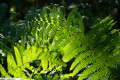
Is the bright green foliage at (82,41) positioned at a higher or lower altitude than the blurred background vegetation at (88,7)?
lower

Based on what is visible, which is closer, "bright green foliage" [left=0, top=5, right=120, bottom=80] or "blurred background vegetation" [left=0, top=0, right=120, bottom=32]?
"bright green foliage" [left=0, top=5, right=120, bottom=80]

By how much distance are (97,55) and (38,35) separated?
0.53 m

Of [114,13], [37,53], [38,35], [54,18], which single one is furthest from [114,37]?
[114,13]

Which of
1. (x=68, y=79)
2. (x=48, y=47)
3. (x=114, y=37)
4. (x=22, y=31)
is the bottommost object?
(x=68, y=79)

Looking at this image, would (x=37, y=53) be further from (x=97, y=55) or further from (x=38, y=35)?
(x=97, y=55)

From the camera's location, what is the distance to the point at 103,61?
1.05m

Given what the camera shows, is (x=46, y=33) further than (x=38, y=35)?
No

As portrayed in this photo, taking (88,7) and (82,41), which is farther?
(88,7)

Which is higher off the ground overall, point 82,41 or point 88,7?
point 88,7

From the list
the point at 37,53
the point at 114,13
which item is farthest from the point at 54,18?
the point at 114,13

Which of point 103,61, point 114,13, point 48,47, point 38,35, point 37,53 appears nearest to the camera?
point 103,61

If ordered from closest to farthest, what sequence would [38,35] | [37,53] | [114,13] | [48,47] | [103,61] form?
[103,61] → [38,35] → [37,53] → [48,47] → [114,13]

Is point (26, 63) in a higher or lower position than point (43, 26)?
lower

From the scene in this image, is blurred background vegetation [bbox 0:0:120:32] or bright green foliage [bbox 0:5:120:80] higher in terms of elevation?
blurred background vegetation [bbox 0:0:120:32]
